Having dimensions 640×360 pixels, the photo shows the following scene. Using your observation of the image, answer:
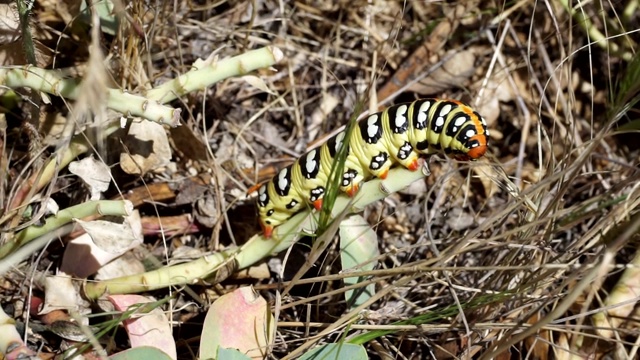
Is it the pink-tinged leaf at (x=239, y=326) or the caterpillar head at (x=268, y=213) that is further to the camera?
the caterpillar head at (x=268, y=213)

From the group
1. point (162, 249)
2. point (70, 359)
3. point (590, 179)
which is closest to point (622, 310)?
point (590, 179)

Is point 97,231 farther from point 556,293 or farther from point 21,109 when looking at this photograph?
point 556,293

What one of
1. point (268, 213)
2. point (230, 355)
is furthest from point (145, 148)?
point (230, 355)

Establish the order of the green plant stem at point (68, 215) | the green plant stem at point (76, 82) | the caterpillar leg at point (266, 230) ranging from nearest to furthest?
the green plant stem at point (68, 215) → the green plant stem at point (76, 82) → the caterpillar leg at point (266, 230)

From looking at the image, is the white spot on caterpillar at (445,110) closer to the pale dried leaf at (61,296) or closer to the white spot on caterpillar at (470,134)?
the white spot on caterpillar at (470,134)

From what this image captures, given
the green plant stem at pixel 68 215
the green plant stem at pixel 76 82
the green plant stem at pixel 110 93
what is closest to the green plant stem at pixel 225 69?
the green plant stem at pixel 76 82

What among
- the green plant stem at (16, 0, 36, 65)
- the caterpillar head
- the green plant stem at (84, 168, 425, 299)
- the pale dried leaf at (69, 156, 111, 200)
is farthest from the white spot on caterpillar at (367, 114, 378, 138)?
the green plant stem at (16, 0, 36, 65)

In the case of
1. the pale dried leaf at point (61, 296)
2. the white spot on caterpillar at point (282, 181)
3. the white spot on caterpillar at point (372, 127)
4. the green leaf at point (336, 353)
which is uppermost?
the white spot on caterpillar at point (372, 127)

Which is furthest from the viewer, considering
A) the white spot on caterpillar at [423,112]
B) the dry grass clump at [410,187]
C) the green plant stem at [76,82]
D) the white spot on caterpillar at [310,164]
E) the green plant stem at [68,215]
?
the white spot on caterpillar at [310,164]

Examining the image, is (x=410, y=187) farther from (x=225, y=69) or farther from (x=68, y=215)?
(x=68, y=215)
